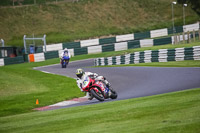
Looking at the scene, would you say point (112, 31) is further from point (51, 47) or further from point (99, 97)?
point (99, 97)

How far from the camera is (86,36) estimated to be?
5856cm

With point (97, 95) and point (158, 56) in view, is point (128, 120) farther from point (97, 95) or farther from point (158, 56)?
point (158, 56)

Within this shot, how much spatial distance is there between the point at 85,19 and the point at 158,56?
3603 centimetres

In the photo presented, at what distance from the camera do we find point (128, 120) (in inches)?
414

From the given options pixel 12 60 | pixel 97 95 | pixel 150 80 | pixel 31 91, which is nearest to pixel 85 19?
pixel 12 60

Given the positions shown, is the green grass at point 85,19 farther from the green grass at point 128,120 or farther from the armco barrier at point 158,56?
the green grass at point 128,120

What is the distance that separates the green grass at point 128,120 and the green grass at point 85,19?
43901 mm

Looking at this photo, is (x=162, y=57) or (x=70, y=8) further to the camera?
(x=70, y=8)

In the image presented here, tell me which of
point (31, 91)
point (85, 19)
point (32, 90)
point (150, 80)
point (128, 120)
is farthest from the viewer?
point (85, 19)

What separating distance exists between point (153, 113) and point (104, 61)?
23.1 m

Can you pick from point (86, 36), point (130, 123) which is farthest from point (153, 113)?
point (86, 36)

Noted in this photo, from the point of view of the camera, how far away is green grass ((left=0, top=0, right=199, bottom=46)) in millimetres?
58062

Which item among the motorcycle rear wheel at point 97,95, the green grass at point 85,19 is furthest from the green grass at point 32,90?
the green grass at point 85,19

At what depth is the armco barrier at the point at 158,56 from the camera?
2572 centimetres
